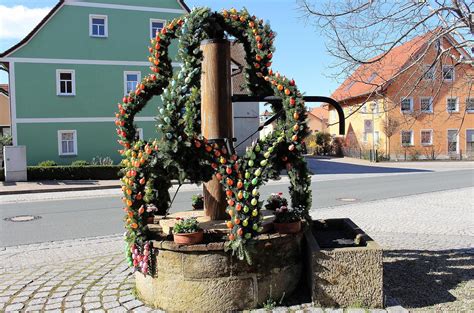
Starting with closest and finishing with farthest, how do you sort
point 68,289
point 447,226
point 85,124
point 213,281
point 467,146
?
1. point 213,281
2. point 68,289
3. point 447,226
4. point 85,124
5. point 467,146

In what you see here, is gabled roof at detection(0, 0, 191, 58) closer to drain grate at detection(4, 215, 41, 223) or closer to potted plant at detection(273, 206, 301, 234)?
drain grate at detection(4, 215, 41, 223)

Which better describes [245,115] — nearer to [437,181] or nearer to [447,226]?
[437,181]

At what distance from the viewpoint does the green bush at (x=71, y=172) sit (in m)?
20.8

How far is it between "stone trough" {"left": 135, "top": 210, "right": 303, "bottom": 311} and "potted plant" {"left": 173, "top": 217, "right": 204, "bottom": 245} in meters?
0.06

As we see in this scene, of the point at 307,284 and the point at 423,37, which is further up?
the point at 423,37

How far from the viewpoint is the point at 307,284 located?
4859mm

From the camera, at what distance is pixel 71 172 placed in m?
21.2

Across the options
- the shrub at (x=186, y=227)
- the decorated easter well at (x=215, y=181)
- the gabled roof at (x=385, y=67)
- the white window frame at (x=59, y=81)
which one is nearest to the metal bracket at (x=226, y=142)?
the decorated easter well at (x=215, y=181)

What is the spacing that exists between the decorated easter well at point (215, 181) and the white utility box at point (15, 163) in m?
17.3

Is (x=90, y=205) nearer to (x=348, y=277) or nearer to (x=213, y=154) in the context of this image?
(x=213, y=154)

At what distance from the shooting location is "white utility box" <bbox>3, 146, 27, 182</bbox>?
19906 millimetres

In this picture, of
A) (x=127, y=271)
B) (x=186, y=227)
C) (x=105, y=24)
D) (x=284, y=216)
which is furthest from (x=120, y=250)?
(x=105, y=24)

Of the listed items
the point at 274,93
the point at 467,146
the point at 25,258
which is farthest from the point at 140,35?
the point at 467,146

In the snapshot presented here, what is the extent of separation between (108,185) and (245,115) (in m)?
11.1
